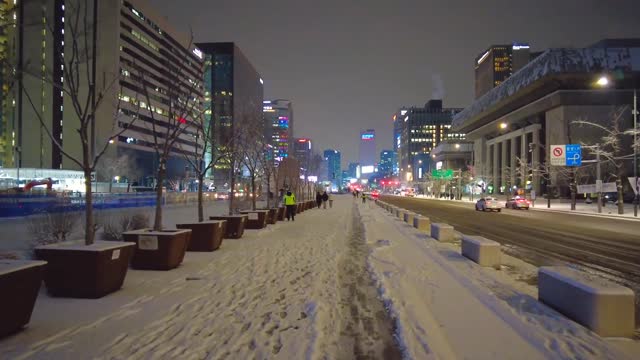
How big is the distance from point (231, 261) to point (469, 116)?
112 m

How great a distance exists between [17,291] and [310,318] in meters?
3.68

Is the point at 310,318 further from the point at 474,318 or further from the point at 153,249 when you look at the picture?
the point at 153,249

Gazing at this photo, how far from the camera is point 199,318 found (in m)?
6.35

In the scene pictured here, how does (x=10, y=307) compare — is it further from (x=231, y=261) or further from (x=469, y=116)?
(x=469, y=116)

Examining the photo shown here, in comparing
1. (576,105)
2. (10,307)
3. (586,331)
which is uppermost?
(576,105)

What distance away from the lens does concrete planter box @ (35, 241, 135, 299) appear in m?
7.07

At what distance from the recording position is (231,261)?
447 inches

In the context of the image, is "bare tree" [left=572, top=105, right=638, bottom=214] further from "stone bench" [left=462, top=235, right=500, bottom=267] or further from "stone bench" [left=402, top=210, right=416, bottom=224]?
"stone bench" [left=462, top=235, right=500, bottom=267]

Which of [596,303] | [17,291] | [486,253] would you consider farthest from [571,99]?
[17,291]

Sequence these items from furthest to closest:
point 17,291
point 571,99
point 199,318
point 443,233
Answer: point 571,99 < point 443,233 < point 199,318 < point 17,291

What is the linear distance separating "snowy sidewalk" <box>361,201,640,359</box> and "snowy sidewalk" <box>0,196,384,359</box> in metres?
1.10

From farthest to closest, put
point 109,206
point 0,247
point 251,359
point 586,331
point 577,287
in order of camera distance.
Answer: point 109,206, point 0,247, point 577,287, point 586,331, point 251,359

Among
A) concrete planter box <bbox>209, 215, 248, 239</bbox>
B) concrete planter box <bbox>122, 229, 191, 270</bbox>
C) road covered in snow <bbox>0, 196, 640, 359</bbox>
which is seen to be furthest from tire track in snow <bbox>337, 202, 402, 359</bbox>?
→ concrete planter box <bbox>209, 215, 248, 239</bbox>

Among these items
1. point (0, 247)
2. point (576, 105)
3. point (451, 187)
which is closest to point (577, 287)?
point (0, 247)
